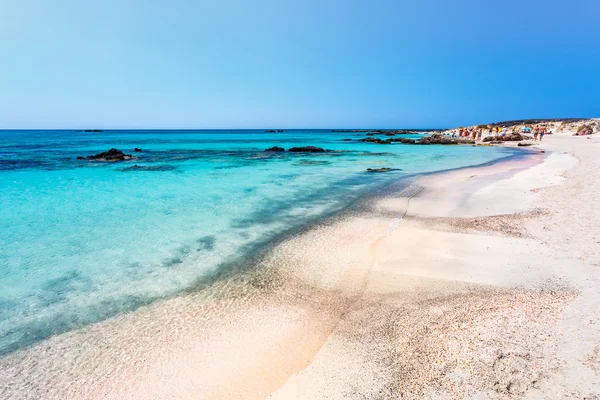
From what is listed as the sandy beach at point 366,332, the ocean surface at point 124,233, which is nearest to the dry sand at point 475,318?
the sandy beach at point 366,332

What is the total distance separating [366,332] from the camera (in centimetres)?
475

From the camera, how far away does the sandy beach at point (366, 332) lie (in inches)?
147

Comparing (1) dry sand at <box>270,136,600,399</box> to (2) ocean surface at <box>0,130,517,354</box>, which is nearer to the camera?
(1) dry sand at <box>270,136,600,399</box>

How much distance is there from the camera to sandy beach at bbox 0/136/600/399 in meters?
3.74

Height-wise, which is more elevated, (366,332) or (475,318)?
(475,318)

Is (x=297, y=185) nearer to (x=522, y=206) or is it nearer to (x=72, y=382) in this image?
(x=522, y=206)

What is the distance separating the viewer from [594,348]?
384 centimetres

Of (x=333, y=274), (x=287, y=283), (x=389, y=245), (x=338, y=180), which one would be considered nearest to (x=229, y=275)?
(x=287, y=283)

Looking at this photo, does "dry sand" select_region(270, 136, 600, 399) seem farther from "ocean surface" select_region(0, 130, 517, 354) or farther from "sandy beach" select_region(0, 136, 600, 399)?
"ocean surface" select_region(0, 130, 517, 354)

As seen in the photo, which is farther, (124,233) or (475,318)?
(124,233)

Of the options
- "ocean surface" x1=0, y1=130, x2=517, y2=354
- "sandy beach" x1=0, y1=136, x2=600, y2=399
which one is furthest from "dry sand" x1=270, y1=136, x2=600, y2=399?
"ocean surface" x1=0, y1=130, x2=517, y2=354

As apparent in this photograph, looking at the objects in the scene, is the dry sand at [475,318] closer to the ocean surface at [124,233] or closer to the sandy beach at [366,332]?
the sandy beach at [366,332]

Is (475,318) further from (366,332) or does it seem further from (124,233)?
(124,233)

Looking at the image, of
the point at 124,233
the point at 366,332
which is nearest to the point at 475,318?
the point at 366,332
